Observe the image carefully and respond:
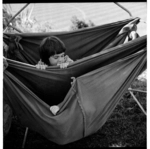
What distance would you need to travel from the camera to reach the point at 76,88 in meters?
1.91

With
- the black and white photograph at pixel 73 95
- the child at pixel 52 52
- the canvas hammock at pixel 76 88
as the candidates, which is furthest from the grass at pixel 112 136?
the child at pixel 52 52

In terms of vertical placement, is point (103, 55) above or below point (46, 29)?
above

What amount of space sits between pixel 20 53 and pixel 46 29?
2.38 m

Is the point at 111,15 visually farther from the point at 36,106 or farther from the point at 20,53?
the point at 36,106

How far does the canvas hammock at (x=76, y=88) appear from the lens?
1.90 meters

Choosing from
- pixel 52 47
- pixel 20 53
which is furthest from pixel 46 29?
pixel 52 47

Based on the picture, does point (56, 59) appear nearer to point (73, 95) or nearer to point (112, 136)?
point (73, 95)

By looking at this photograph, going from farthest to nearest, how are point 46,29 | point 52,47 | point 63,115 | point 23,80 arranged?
point 46,29
point 52,47
point 23,80
point 63,115

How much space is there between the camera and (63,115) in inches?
73.9

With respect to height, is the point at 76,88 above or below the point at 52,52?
below

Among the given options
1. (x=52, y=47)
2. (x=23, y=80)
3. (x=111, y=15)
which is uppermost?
(x=52, y=47)

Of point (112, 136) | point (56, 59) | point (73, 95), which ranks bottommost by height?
point (112, 136)

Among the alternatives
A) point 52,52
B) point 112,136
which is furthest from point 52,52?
point 112,136

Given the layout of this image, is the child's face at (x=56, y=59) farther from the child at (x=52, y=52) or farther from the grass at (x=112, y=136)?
the grass at (x=112, y=136)
